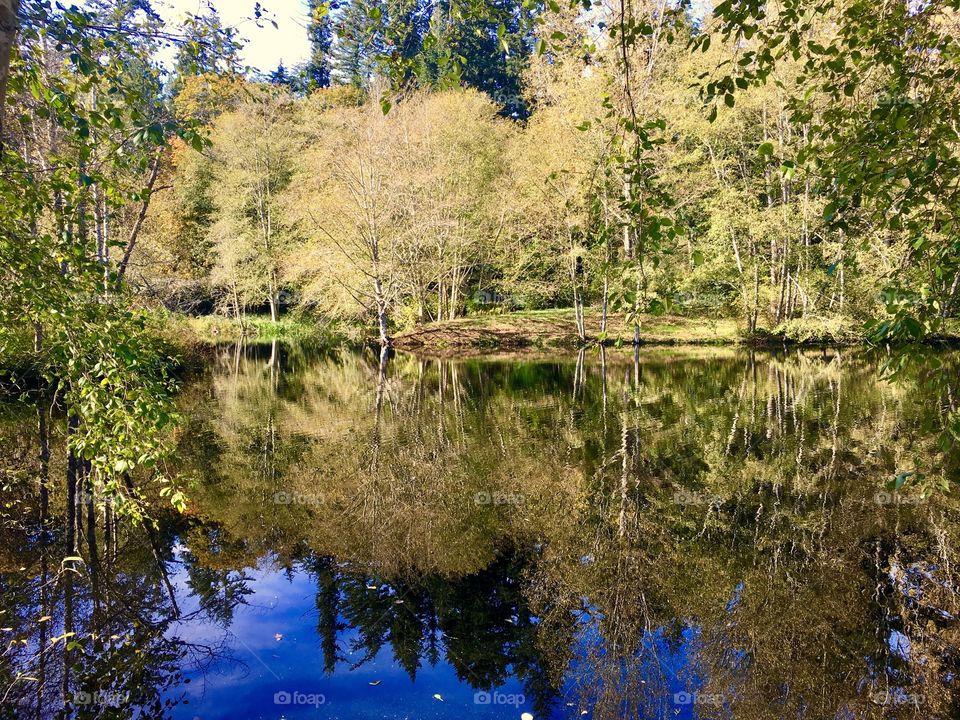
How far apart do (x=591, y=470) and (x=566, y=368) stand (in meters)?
12.9

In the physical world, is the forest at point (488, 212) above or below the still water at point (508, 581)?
above

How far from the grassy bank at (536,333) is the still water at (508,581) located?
53.3 feet

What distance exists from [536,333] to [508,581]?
24168 mm

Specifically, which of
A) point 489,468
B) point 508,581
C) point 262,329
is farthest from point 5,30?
point 262,329

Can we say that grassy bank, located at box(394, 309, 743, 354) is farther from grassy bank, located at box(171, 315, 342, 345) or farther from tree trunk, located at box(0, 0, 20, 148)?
tree trunk, located at box(0, 0, 20, 148)

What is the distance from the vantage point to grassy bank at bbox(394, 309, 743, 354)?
29078mm

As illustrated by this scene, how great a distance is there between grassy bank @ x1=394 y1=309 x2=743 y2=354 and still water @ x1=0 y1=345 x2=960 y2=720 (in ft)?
53.3

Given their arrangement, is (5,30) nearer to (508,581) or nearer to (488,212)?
(508,581)

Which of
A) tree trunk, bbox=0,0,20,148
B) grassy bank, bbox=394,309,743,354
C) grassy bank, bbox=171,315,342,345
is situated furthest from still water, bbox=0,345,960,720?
grassy bank, bbox=171,315,342,345

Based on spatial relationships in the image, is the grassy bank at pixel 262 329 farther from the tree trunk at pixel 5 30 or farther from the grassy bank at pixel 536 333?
the tree trunk at pixel 5 30

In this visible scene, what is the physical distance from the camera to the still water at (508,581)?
4910mm

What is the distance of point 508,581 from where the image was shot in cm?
670

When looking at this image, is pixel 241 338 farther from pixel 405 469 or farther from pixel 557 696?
pixel 557 696

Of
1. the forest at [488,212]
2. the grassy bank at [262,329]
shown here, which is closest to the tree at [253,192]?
the forest at [488,212]
